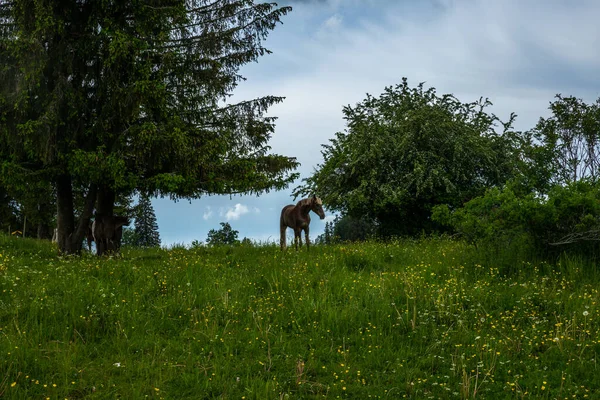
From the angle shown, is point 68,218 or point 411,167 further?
point 411,167

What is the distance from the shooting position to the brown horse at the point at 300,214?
54.4 feet

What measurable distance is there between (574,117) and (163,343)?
38549 mm

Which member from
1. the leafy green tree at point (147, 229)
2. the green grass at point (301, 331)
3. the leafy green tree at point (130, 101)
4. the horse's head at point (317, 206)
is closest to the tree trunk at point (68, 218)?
the leafy green tree at point (130, 101)

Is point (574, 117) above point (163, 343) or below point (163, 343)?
above

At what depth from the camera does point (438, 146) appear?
27000 millimetres

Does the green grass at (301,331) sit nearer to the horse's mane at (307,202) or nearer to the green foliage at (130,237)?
the horse's mane at (307,202)

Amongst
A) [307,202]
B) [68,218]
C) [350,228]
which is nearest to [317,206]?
[307,202]

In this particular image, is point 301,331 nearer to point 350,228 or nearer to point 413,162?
point 413,162

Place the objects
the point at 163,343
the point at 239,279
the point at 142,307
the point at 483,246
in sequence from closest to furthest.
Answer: the point at 163,343 < the point at 142,307 < the point at 239,279 < the point at 483,246

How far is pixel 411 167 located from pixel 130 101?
1444 centimetres

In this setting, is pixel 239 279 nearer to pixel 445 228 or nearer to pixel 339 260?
pixel 339 260

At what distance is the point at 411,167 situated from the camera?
2630 cm

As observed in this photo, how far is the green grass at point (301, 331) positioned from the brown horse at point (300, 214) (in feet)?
10.7

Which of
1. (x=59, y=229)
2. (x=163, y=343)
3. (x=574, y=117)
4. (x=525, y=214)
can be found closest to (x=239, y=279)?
(x=163, y=343)
